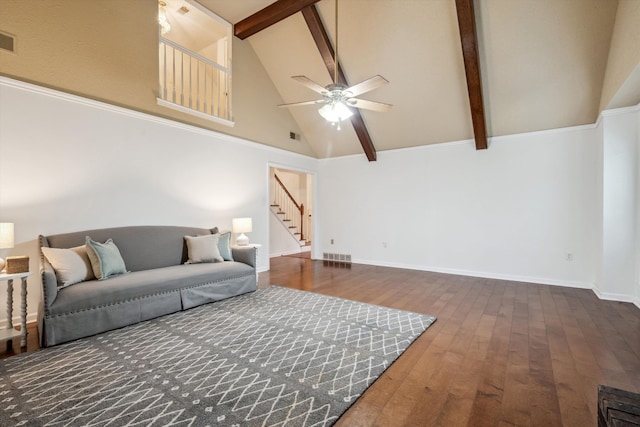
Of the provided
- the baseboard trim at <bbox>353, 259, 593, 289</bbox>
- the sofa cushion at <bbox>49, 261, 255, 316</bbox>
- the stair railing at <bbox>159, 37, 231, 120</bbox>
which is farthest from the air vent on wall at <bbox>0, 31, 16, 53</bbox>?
the baseboard trim at <bbox>353, 259, 593, 289</bbox>

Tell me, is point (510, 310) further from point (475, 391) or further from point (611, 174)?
point (611, 174)

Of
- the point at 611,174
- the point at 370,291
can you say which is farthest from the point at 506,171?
the point at 370,291

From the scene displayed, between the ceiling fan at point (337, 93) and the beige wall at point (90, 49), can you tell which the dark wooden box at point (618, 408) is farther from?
the beige wall at point (90, 49)

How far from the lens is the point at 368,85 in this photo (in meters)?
3.09

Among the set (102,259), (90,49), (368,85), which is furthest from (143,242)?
(368,85)

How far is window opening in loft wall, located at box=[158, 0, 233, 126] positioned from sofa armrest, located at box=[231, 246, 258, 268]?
234 cm

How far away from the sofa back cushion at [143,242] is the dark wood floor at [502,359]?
1.00 metres

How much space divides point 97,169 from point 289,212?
559 centimetres

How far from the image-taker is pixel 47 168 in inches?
129

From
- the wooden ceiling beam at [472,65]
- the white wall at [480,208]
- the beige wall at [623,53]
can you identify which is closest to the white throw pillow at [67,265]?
the white wall at [480,208]

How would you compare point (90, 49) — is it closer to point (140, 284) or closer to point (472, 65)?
point (140, 284)

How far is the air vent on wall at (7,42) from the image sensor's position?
2960mm

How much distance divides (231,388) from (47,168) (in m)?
3.31

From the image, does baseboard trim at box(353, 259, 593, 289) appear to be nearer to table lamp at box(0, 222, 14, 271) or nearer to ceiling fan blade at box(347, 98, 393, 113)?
ceiling fan blade at box(347, 98, 393, 113)
